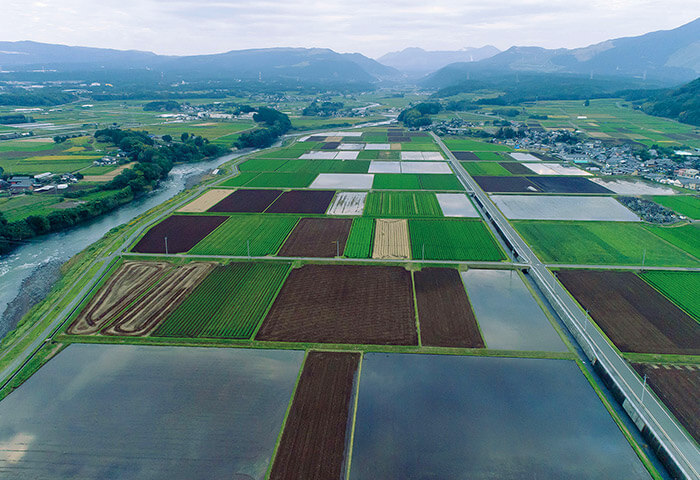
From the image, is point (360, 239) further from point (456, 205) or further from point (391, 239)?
point (456, 205)

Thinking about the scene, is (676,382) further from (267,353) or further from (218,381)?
(218,381)

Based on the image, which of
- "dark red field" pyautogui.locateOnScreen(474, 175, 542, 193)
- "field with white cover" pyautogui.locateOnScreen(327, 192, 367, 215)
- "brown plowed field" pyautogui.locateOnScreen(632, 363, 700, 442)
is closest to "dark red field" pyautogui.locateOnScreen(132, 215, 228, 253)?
"field with white cover" pyautogui.locateOnScreen(327, 192, 367, 215)

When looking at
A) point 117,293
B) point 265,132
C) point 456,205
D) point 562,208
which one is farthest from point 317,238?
point 265,132

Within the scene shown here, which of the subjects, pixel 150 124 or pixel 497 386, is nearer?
pixel 497 386

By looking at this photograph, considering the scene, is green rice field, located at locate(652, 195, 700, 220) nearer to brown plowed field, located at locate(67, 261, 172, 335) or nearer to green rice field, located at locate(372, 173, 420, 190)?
green rice field, located at locate(372, 173, 420, 190)

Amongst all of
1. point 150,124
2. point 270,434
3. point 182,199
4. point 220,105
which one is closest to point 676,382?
point 270,434

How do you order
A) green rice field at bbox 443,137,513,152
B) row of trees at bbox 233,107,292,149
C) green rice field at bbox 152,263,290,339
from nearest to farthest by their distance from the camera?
green rice field at bbox 152,263,290,339
green rice field at bbox 443,137,513,152
row of trees at bbox 233,107,292,149

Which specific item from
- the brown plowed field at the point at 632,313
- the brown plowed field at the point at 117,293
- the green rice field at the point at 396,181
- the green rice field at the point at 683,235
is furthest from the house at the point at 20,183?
the green rice field at the point at 683,235
